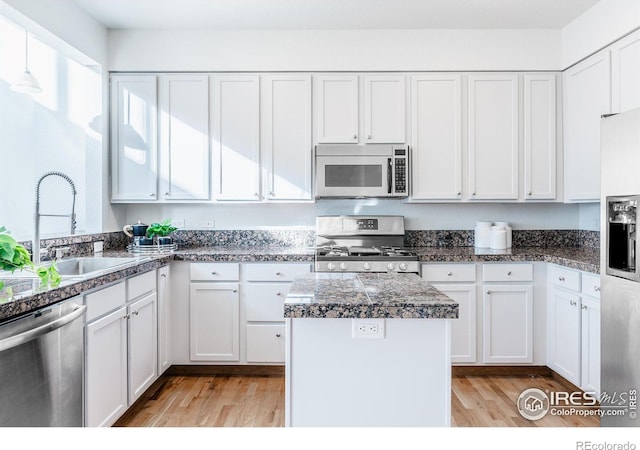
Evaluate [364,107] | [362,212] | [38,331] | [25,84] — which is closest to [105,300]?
[38,331]

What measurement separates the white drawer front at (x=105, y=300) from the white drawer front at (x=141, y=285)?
78mm

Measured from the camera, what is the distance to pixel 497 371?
320cm

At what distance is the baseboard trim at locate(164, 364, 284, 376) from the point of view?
3176mm

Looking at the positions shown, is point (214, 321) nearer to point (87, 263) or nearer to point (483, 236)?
point (87, 263)

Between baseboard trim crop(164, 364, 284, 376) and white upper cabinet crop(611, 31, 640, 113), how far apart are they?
298 centimetres

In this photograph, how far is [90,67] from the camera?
3.33 m

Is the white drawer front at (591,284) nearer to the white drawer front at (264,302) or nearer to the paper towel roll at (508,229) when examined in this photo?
the paper towel roll at (508,229)

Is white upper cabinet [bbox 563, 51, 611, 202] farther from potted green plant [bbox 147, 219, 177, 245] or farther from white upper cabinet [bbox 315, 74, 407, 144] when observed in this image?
potted green plant [bbox 147, 219, 177, 245]

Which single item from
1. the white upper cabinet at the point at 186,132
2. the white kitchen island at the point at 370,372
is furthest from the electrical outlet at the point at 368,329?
the white upper cabinet at the point at 186,132

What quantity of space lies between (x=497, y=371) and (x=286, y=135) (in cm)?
248

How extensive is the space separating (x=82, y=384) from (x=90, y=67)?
2.53 meters

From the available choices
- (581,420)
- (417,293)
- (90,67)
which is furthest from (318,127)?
(581,420)

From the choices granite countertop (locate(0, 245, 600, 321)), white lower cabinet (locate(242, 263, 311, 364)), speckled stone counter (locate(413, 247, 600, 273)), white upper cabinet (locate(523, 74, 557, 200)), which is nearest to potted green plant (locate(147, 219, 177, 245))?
granite countertop (locate(0, 245, 600, 321))

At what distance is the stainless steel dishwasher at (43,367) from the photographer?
1484 mm
